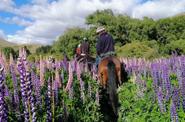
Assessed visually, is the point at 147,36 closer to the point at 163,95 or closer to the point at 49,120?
the point at 163,95

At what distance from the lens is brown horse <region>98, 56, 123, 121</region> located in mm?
12148

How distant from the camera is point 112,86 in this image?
12.5 meters

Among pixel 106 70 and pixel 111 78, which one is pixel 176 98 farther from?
pixel 106 70

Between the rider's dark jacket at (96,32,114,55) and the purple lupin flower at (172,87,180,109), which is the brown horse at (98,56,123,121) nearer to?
the rider's dark jacket at (96,32,114,55)

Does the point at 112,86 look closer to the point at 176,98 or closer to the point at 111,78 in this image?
the point at 111,78

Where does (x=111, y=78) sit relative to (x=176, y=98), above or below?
above

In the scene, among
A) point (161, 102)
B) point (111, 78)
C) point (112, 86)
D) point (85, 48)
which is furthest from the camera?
point (85, 48)

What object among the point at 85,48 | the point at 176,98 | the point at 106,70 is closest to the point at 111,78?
the point at 106,70

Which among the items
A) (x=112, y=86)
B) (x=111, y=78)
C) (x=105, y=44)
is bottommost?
(x=112, y=86)

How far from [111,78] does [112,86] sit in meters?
0.29

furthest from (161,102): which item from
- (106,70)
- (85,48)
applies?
(85,48)

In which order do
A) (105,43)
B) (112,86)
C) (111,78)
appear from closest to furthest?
(112,86), (111,78), (105,43)

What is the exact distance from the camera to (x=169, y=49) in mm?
31109

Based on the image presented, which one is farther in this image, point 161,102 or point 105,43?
point 105,43
